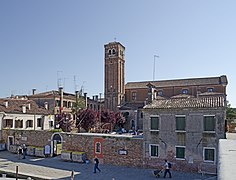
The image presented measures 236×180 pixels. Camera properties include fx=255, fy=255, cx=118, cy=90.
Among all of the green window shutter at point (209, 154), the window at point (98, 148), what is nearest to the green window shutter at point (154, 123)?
the green window shutter at point (209, 154)

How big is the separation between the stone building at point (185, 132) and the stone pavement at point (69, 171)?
1.12 meters

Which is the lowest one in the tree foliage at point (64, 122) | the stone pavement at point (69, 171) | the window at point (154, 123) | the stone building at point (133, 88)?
the stone pavement at point (69, 171)

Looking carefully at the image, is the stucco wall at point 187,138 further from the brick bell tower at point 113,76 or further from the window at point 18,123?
the brick bell tower at point 113,76

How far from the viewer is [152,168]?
21.6m

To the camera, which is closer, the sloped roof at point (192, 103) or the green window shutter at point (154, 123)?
the sloped roof at point (192, 103)

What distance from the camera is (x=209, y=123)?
1966 centimetres

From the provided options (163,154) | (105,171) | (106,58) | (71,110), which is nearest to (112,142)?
(105,171)

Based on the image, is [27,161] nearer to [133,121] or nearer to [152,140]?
[152,140]

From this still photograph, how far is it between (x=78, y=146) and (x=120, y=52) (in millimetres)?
36044

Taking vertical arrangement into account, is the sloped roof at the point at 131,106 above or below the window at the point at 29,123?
above

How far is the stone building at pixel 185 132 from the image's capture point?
1947cm

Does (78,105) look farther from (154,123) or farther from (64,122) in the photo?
(154,123)

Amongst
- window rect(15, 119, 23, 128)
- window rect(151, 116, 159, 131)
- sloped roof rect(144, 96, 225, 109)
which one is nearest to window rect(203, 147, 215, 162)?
sloped roof rect(144, 96, 225, 109)

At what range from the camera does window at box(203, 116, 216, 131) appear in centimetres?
1950
